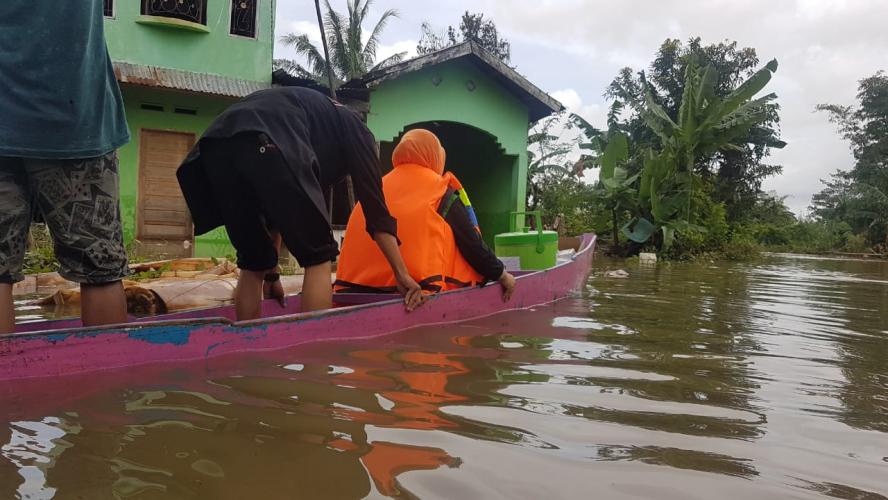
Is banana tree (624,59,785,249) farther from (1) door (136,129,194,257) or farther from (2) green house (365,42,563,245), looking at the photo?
→ (1) door (136,129,194,257)

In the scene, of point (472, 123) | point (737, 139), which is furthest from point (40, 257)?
point (737, 139)

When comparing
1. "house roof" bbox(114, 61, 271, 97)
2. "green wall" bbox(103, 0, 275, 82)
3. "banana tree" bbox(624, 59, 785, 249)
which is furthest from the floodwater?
"banana tree" bbox(624, 59, 785, 249)

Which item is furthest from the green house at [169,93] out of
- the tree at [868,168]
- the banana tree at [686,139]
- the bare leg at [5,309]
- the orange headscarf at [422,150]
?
the tree at [868,168]

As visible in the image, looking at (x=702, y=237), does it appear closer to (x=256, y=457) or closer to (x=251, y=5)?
(x=251, y=5)

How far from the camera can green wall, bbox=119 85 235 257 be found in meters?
8.50

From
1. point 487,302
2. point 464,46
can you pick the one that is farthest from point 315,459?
point 464,46

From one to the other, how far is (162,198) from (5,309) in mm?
7238

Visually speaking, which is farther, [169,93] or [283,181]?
[169,93]

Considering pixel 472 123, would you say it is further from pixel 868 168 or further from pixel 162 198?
pixel 868 168

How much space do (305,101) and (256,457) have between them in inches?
71.1

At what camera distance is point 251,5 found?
9.38 metres

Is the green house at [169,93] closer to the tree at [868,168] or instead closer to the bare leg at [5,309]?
the bare leg at [5,309]

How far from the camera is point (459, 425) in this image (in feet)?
5.78

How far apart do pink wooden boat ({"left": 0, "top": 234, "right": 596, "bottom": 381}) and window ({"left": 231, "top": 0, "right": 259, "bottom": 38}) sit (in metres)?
7.04
